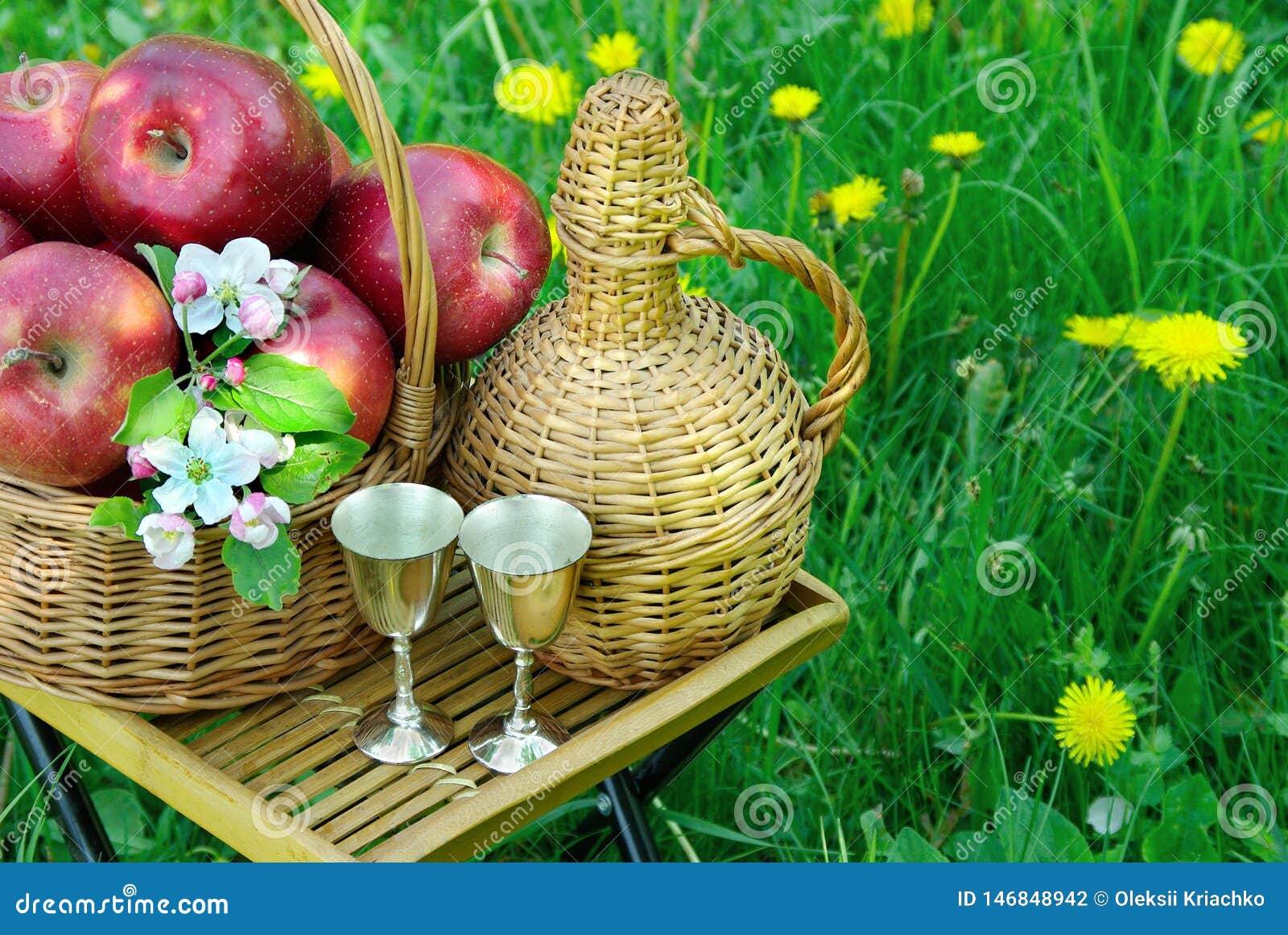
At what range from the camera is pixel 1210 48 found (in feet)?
7.28

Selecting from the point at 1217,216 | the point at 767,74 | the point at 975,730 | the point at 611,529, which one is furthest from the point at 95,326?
the point at 1217,216

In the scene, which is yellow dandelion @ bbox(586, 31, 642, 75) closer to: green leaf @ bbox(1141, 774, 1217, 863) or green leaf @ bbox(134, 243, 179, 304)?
green leaf @ bbox(134, 243, 179, 304)

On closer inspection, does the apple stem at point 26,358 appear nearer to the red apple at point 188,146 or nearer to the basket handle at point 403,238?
the red apple at point 188,146

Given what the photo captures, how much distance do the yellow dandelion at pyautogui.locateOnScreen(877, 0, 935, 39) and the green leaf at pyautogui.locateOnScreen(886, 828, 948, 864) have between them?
4.29 feet

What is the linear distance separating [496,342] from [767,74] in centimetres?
109

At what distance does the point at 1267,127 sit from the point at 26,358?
179 cm

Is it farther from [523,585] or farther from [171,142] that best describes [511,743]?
[171,142]

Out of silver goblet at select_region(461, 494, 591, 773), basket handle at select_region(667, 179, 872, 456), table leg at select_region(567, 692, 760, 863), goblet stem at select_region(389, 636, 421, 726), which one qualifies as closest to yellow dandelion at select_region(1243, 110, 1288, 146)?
basket handle at select_region(667, 179, 872, 456)

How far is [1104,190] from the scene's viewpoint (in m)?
2.06

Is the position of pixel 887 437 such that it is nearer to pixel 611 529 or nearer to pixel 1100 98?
pixel 1100 98

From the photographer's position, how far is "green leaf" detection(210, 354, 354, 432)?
1098 millimetres

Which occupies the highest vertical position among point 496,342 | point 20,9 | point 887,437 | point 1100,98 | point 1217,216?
point 20,9

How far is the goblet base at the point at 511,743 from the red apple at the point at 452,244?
328 mm

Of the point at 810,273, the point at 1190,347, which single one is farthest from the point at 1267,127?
the point at 810,273
